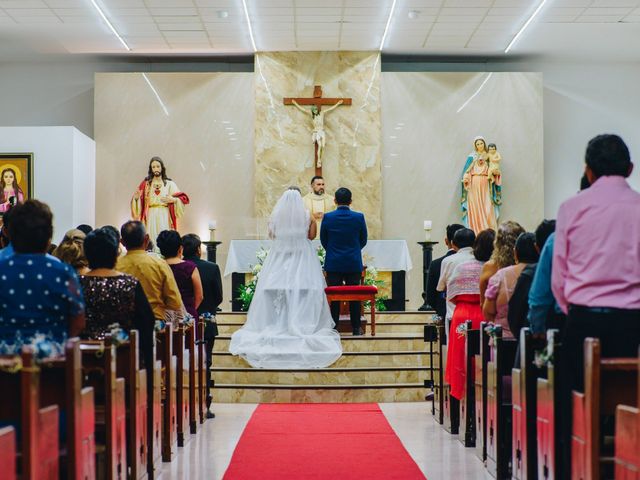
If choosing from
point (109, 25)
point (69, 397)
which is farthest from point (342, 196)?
point (69, 397)

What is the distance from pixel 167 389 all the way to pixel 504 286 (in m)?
2.35

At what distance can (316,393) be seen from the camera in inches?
401

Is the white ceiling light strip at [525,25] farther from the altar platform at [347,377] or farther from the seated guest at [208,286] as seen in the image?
the seated guest at [208,286]

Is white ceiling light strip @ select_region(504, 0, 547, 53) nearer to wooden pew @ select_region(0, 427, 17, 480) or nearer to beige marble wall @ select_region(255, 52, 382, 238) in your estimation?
beige marble wall @ select_region(255, 52, 382, 238)

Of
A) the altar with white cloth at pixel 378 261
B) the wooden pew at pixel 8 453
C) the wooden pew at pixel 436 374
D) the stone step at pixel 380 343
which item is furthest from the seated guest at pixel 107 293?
the altar with white cloth at pixel 378 261

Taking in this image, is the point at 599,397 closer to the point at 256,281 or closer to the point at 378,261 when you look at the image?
the point at 256,281

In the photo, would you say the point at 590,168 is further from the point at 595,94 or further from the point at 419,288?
the point at 595,94

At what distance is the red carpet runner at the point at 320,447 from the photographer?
239 inches

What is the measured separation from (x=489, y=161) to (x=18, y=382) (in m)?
13.2

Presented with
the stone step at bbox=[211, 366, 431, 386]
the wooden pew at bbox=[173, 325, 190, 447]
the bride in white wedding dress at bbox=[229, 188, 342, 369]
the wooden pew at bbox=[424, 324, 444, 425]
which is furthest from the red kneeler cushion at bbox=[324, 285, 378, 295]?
the wooden pew at bbox=[173, 325, 190, 447]

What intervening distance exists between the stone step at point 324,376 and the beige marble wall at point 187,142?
6.04 m

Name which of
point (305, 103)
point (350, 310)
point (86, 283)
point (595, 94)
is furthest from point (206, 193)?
point (86, 283)

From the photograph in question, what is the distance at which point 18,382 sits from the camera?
3.77 m

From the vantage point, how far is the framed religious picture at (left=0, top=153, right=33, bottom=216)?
49.3 feet
